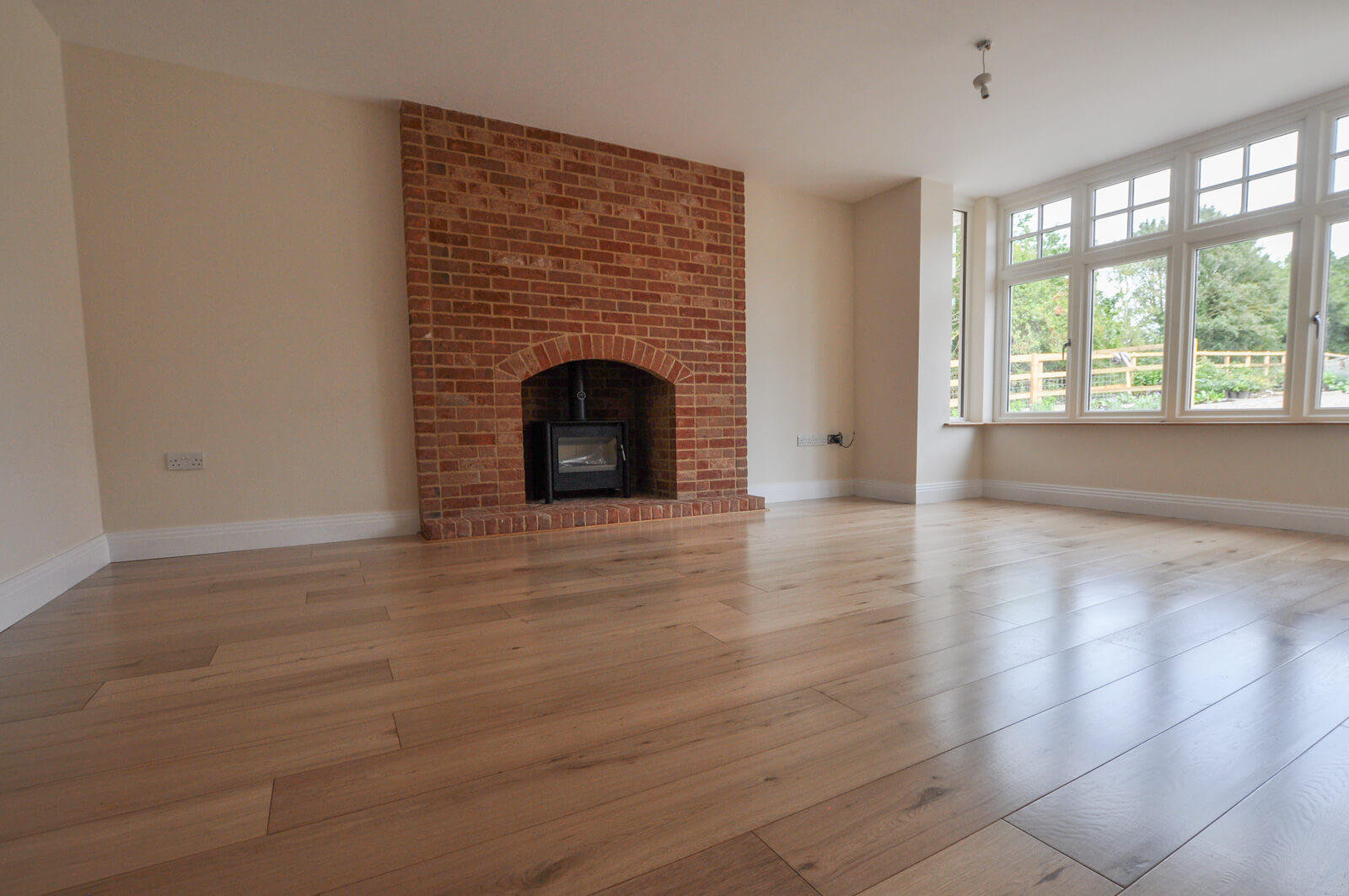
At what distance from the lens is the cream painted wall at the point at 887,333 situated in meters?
4.56

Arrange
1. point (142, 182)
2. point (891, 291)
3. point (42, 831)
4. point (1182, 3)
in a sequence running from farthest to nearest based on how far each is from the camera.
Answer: point (891, 291) < point (142, 182) < point (1182, 3) < point (42, 831)

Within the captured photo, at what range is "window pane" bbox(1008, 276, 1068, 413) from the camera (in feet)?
15.0

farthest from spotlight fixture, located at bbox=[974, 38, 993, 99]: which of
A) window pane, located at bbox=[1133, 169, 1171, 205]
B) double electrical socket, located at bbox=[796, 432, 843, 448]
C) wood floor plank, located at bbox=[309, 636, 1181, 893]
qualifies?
wood floor plank, located at bbox=[309, 636, 1181, 893]

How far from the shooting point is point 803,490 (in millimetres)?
4887

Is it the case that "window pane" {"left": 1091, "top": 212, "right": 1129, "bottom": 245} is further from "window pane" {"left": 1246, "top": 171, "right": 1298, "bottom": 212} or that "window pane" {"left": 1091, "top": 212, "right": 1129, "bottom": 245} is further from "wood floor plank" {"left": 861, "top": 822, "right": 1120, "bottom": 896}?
"wood floor plank" {"left": 861, "top": 822, "right": 1120, "bottom": 896}

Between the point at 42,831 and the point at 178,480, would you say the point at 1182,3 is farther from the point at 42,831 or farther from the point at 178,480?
the point at 178,480

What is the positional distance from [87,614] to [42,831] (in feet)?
5.00

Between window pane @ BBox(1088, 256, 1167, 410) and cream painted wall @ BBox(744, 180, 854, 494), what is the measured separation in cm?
175

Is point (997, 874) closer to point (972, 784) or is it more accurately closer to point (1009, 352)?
point (972, 784)

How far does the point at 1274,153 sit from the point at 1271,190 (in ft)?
0.74

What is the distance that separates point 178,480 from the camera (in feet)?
9.85

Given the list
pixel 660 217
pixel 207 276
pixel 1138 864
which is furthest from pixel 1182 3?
pixel 207 276

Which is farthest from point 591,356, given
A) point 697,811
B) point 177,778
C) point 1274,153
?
point 1274,153

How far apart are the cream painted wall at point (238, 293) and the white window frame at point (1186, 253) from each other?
461cm
